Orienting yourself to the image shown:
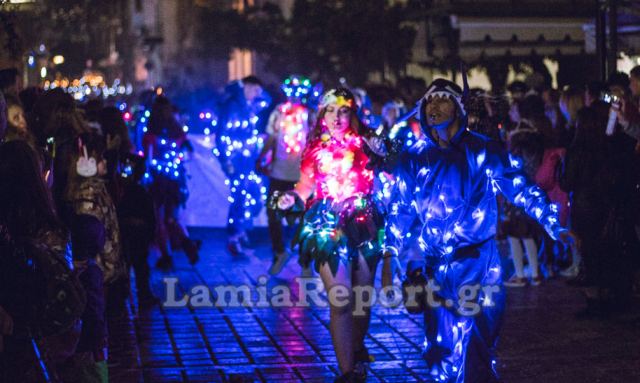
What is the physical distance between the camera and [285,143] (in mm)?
14125

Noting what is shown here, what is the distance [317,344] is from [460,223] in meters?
2.83

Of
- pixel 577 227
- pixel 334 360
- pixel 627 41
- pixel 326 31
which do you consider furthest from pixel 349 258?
pixel 326 31

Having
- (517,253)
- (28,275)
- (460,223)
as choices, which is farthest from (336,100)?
(517,253)

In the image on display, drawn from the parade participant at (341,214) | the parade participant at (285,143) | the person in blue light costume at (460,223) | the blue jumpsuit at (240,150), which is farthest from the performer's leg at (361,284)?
the blue jumpsuit at (240,150)

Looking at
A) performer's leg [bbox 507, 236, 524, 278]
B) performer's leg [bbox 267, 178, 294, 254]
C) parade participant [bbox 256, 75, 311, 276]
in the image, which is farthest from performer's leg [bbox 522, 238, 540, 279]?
performer's leg [bbox 267, 178, 294, 254]

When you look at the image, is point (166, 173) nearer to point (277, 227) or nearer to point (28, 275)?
point (277, 227)

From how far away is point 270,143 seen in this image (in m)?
14.2

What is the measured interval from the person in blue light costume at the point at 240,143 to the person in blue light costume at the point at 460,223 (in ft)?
26.5

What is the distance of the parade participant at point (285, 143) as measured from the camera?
1378 cm

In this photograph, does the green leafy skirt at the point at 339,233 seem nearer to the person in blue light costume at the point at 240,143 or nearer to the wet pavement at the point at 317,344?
the wet pavement at the point at 317,344

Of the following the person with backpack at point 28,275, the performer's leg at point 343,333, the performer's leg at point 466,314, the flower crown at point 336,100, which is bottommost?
the performer's leg at point 343,333

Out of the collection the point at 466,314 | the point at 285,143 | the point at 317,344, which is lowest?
the point at 317,344

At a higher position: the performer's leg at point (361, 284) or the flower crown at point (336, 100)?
the flower crown at point (336, 100)

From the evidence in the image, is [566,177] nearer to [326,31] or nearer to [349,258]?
[349,258]
